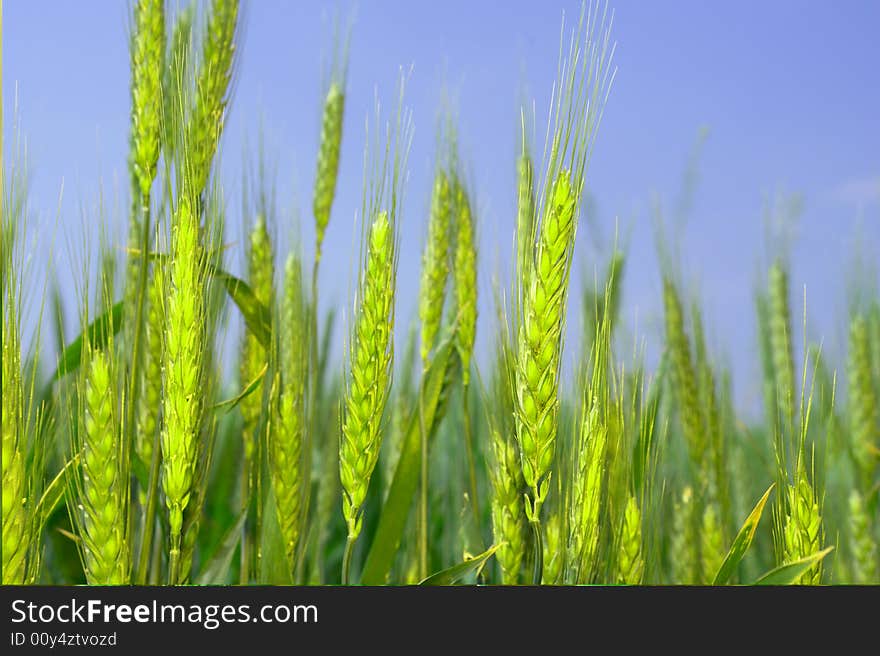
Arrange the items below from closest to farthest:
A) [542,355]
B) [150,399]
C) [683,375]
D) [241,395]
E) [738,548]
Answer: [542,355], [738,548], [241,395], [150,399], [683,375]

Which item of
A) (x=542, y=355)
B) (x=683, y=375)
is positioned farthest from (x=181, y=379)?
(x=683, y=375)

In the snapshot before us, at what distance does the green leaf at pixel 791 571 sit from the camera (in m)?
0.82

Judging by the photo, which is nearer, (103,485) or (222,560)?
(103,485)

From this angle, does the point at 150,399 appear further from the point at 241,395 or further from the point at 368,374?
the point at 368,374

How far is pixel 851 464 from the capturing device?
1549 mm

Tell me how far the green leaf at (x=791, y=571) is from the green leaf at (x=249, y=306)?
2.21 feet

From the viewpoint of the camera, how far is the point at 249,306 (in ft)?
3.57

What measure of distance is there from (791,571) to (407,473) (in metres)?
0.49

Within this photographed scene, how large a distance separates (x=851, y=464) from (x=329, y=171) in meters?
1.16

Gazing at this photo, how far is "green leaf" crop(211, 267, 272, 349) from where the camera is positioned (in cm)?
106

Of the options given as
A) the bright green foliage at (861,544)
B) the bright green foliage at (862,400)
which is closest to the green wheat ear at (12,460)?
the bright green foliage at (861,544)

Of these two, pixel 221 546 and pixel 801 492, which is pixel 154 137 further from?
pixel 801 492

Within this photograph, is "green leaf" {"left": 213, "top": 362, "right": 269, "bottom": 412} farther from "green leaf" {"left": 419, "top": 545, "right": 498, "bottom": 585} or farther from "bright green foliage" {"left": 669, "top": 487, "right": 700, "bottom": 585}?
"bright green foliage" {"left": 669, "top": 487, "right": 700, "bottom": 585}
